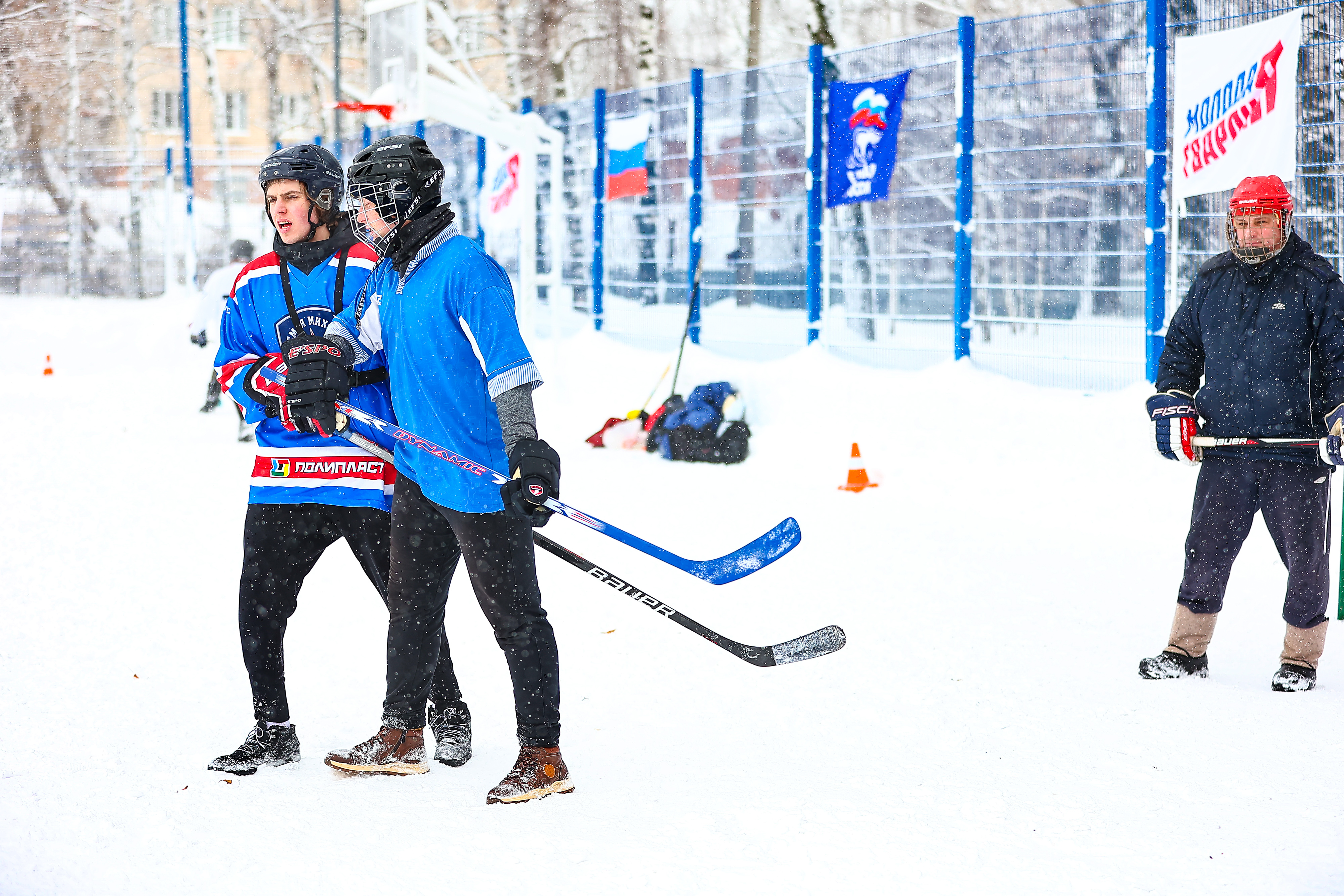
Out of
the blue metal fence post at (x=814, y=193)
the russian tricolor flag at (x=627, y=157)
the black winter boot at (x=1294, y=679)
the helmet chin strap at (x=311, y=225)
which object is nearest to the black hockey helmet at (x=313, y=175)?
the helmet chin strap at (x=311, y=225)

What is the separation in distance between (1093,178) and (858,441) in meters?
2.45

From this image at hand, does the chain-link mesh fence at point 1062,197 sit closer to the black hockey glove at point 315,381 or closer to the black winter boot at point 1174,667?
the black winter boot at point 1174,667

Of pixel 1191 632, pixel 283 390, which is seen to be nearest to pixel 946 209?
pixel 1191 632

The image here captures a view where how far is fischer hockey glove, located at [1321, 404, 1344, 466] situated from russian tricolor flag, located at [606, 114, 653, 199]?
347 inches

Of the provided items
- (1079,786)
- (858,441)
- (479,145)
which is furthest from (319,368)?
(479,145)

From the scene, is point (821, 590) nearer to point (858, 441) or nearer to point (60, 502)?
point (858, 441)

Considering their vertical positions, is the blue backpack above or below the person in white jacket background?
below

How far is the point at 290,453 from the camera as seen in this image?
337 cm

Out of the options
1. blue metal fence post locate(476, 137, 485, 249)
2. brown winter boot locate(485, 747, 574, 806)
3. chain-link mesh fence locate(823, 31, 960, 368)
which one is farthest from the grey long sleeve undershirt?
blue metal fence post locate(476, 137, 485, 249)

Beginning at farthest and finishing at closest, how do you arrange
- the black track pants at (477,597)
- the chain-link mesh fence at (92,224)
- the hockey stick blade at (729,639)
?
the chain-link mesh fence at (92,224) → the hockey stick blade at (729,639) → the black track pants at (477,597)

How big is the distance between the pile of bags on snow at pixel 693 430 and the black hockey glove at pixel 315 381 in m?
5.89

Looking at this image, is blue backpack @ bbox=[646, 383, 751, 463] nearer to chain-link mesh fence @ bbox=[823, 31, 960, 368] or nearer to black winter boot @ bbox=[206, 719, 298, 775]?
chain-link mesh fence @ bbox=[823, 31, 960, 368]

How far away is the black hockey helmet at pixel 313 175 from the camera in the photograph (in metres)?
3.35

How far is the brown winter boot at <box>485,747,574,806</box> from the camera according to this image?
10.3 feet
